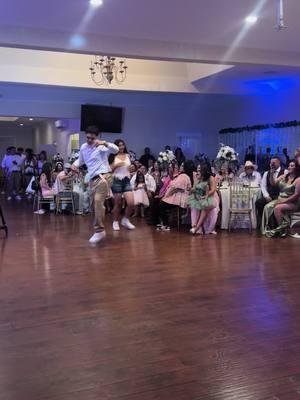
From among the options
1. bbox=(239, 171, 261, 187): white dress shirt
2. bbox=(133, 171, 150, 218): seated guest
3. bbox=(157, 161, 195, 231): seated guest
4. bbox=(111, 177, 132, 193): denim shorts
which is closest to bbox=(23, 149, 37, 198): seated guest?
bbox=(133, 171, 150, 218): seated guest

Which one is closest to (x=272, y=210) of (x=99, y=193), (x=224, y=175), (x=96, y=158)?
(x=224, y=175)

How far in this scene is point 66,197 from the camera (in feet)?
32.3

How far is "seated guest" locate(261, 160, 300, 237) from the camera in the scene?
681 cm

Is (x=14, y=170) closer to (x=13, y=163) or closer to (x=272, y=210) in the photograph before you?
(x=13, y=163)

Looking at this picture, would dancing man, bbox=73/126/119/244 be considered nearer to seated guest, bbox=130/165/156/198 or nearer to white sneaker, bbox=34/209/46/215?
seated guest, bbox=130/165/156/198

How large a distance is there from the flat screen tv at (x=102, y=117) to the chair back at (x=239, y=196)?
281 inches

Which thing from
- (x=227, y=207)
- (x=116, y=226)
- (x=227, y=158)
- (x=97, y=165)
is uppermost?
(x=227, y=158)

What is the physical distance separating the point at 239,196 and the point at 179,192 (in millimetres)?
977

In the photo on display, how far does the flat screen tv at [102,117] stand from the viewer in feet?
45.9

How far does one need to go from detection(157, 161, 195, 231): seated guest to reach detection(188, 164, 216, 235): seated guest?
19 centimetres

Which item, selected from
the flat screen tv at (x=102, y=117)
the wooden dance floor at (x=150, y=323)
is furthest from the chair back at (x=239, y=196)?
the flat screen tv at (x=102, y=117)

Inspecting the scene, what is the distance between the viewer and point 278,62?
8781 millimetres

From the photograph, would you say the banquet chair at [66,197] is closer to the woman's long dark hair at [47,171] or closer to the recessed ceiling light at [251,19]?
the woman's long dark hair at [47,171]

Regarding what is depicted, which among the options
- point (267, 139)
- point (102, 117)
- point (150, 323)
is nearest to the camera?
point (150, 323)
